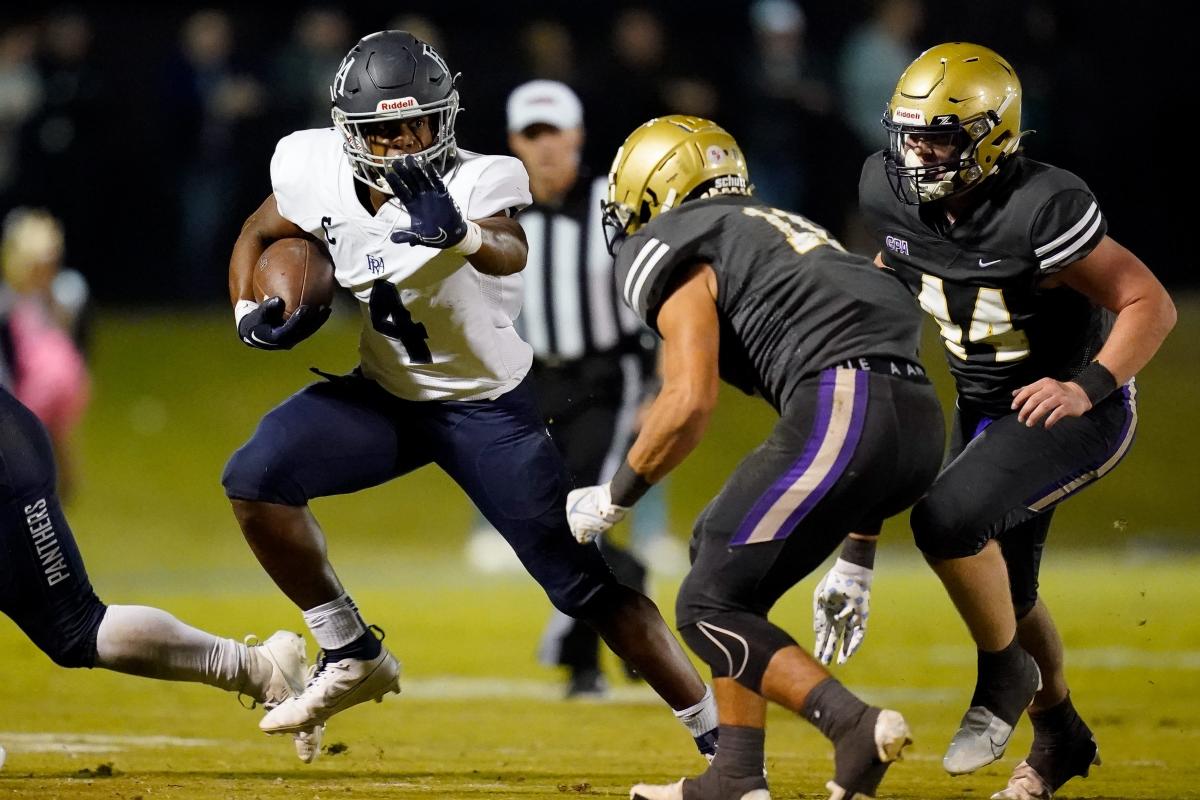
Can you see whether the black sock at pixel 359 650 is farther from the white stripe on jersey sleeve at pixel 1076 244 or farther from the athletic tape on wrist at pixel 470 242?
the white stripe on jersey sleeve at pixel 1076 244

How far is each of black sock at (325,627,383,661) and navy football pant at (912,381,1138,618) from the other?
128 centimetres

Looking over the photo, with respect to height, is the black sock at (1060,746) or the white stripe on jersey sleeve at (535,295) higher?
the white stripe on jersey sleeve at (535,295)

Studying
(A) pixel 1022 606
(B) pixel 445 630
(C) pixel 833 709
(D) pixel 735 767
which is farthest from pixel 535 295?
(C) pixel 833 709

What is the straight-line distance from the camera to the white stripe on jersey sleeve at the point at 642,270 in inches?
139

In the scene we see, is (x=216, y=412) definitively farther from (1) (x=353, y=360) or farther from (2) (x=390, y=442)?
(2) (x=390, y=442)

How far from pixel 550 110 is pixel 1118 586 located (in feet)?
12.4

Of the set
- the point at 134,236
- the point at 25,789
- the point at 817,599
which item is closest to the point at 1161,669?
the point at 817,599

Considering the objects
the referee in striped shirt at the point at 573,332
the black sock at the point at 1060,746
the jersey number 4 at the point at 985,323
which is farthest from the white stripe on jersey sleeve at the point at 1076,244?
the referee in striped shirt at the point at 573,332

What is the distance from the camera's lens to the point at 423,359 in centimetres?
411

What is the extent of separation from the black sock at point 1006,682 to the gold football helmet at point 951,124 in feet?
3.39

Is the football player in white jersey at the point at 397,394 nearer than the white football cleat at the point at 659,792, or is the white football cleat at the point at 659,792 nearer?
the white football cleat at the point at 659,792

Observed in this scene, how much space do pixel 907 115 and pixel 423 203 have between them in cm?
113

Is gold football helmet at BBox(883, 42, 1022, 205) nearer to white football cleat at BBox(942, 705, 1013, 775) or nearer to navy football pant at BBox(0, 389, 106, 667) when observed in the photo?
white football cleat at BBox(942, 705, 1013, 775)

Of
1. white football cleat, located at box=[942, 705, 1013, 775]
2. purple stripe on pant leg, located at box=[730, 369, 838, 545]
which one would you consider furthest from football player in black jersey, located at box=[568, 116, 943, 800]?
white football cleat, located at box=[942, 705, 1013, 775]
